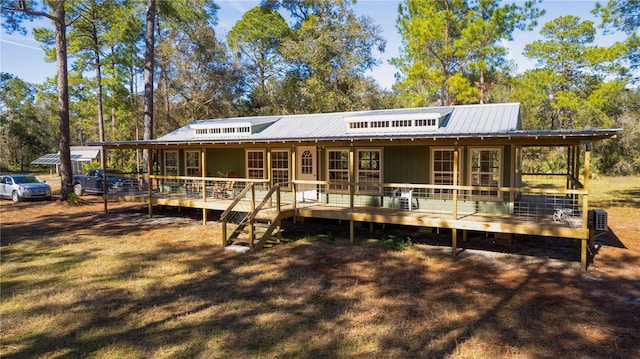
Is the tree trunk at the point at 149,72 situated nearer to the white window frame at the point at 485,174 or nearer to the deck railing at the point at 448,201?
the deck railing at the point at 448,201

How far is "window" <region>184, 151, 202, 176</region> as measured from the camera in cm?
1645

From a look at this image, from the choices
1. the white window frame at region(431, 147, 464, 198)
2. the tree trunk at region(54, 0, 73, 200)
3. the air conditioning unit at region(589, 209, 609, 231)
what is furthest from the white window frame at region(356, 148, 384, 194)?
the tree trunk at region(54, 0, 73, 200)

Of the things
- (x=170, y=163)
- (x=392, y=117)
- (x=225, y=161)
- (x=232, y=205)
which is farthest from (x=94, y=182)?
(x=392, y=117)

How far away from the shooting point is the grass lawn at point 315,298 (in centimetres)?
535

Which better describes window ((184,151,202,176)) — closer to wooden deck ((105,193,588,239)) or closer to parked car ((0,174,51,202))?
wooden deck ((105,193,588,239))

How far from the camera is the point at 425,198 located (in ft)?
38.9

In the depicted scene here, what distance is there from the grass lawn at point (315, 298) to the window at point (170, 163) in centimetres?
562

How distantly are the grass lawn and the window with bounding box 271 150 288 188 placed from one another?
3.50 meters

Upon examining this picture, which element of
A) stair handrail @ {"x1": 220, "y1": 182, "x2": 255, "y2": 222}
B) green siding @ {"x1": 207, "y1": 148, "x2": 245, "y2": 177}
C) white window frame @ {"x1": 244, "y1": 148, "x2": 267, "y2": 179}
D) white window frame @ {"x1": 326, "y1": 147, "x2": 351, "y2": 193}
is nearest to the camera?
stair handrail @ {"x1": 220, "y1": 182, "x2": 255, "y2": 222}

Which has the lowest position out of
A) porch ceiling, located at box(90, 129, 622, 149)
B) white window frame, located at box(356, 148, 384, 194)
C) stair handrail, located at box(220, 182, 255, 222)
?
stair handrail, located at box(220, 182, 255, 222)

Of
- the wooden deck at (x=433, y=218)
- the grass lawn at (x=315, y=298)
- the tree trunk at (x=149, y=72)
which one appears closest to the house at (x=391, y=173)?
the wooden deck at (x=433, y=218)

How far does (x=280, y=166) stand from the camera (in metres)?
14.9

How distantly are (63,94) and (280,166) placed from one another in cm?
1204

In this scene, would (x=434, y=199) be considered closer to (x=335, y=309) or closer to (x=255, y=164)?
(x=335, y=309)
